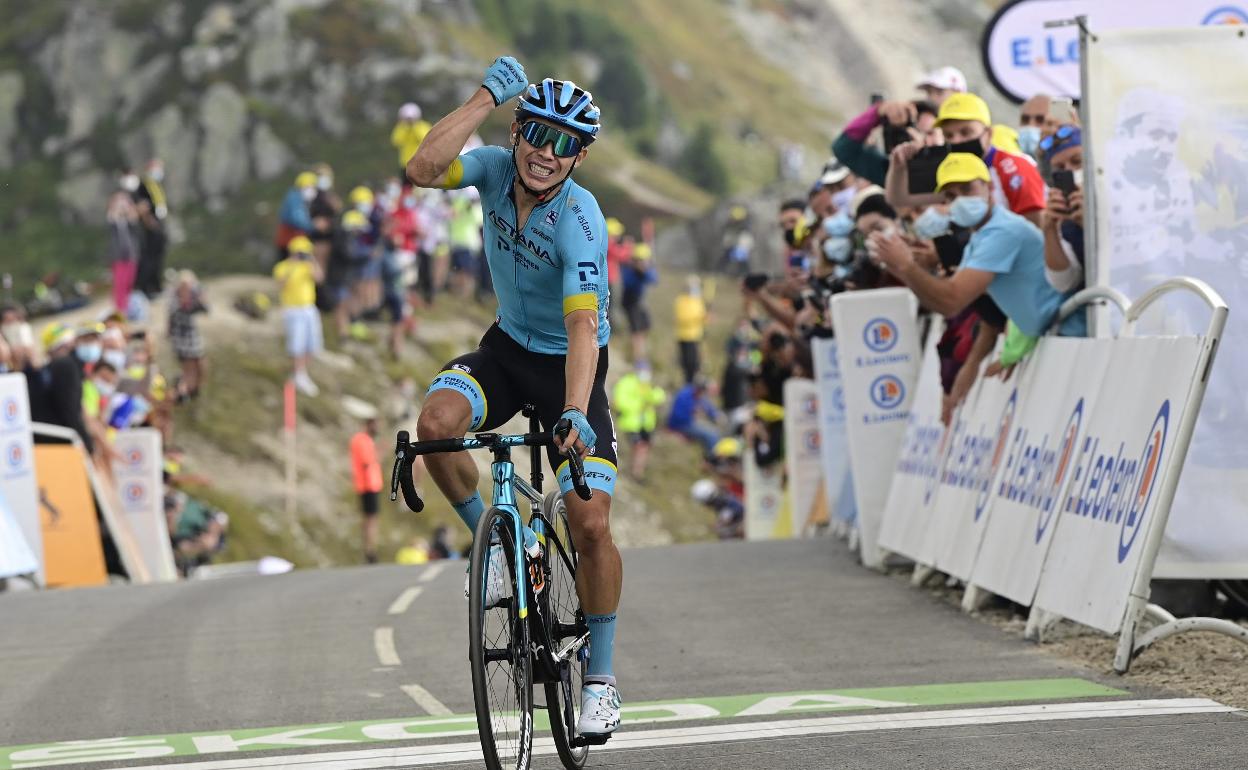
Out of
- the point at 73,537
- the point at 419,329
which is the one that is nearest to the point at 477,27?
the point at 419,329

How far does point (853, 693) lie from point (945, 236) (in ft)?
13.1

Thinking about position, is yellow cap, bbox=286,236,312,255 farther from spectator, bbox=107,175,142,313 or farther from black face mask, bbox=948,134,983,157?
black face mask, bbox=948,134,983,157

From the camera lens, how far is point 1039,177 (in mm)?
12727

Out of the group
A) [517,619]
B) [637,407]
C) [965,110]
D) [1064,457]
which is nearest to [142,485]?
[965,110]

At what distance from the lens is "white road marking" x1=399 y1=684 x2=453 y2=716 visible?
9695 millimetres

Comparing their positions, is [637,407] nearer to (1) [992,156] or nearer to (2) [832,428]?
(2) [832,428]

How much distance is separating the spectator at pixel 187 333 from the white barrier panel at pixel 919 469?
1831cm

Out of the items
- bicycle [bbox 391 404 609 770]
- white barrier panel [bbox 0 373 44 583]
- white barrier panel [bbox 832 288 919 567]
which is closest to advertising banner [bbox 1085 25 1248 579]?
bicycle [bbox 391 404 609 770]

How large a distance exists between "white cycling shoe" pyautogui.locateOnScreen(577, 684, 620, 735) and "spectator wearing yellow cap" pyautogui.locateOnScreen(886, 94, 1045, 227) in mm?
5541

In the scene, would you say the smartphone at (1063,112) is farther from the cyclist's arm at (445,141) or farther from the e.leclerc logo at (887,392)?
the cyclist's arm at (445,141)

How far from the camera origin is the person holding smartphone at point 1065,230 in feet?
39.1

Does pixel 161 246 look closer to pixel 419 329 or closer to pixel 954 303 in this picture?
pixel 419 329

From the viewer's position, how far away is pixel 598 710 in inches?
303

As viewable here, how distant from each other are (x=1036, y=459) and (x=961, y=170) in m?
1.79
